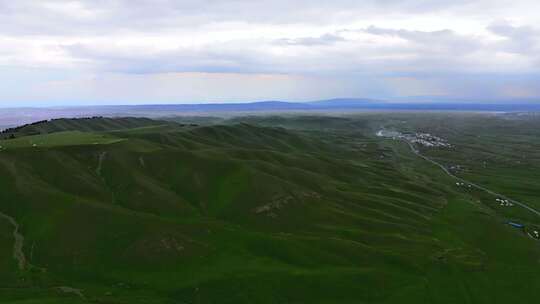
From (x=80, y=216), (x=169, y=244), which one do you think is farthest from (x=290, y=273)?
(x=80, y=216)

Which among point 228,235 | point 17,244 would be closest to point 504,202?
point 228,235

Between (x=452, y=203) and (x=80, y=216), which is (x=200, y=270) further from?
(x=452, y=203)

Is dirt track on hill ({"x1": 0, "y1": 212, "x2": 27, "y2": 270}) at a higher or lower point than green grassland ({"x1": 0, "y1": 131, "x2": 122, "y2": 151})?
lower

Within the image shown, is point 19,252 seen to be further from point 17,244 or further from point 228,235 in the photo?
point 228,235

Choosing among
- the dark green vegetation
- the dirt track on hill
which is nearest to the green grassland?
the dark green vegetation

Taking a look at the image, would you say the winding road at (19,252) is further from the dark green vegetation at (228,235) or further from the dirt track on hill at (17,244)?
the dark green vegetation at (228,235)

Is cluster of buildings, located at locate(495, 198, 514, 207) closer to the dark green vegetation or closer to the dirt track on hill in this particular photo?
the dark green vegetation

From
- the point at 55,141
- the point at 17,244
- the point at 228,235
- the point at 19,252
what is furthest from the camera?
the point at 55,141

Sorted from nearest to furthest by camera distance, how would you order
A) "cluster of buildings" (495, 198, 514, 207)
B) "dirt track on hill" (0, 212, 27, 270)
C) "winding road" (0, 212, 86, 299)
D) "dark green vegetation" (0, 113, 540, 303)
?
"winding road" (0, 212, 86, 299), "dark green vegetation" (0, 113, 540, 303), "dirt track on hill" (0, 212, 27, 270), "cluster of buildings" (495, 198, 514, 207)

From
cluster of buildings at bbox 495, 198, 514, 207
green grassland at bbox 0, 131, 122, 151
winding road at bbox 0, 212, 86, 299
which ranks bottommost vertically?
cluster of buildings at bbox 495, 198, 514, 207

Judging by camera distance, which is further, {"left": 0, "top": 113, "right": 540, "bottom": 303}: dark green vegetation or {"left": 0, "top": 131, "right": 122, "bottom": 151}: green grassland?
{"left": 0, "top": 131, "right": 122, "bottom": 151}: green grassland
